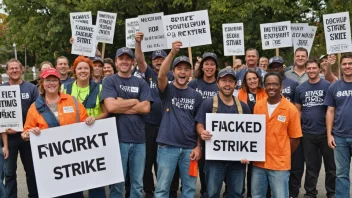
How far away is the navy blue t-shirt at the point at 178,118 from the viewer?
571 cm

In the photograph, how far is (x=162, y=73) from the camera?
18.3 ft

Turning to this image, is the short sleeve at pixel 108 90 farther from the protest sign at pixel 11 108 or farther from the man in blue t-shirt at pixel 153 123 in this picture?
the protest sign at pixel 11 108

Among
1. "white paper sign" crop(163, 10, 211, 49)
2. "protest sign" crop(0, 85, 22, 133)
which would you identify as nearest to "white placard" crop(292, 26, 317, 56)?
"white paper sign" crop(163, 10, 211, 49)

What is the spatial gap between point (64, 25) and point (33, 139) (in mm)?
17736

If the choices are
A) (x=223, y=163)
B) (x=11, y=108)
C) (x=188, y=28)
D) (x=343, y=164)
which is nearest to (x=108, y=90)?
(x=11, y=108)

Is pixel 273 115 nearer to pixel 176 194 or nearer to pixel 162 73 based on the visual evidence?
pixel 162 73

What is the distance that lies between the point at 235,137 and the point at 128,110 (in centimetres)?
140

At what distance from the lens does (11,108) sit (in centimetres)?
635

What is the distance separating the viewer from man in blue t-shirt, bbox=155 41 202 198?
5.70 metres

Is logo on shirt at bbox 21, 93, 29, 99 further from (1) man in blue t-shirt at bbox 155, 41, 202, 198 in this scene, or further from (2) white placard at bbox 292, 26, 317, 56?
(2) white placard at bbox 292, 26, 317, 56

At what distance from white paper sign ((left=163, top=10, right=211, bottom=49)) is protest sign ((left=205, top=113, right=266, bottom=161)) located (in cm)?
285

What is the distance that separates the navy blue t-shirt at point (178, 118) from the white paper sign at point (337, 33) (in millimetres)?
4133

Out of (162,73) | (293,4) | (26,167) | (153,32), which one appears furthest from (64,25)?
(162,73)

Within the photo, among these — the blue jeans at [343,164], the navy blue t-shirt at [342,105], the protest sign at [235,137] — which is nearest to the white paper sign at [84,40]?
the protest sign at [235,137]
